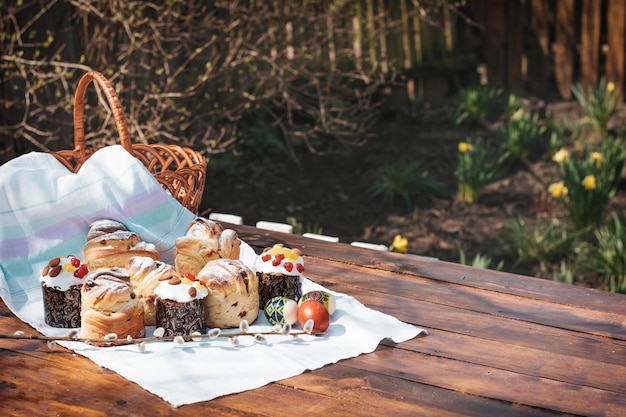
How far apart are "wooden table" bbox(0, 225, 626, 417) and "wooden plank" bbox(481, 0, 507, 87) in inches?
178

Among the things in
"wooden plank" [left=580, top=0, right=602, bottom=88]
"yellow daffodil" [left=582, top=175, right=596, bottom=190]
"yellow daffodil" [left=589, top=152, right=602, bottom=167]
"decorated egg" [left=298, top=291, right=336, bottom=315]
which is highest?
"wooden plank" [left=580, top=0, right=602, bottom=88]

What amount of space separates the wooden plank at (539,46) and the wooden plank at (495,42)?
0.23 meters

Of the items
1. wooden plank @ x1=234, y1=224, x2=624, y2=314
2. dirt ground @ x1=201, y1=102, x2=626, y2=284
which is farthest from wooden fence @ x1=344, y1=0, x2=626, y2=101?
wooden plank @ x1=234, y1=224, x2=624, y2=314

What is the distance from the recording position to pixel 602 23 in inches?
269

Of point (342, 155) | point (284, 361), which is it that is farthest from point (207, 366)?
point (342, 155)

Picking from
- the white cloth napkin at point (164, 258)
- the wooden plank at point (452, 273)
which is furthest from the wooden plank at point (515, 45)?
the white cloth napkin at point (164, 258)

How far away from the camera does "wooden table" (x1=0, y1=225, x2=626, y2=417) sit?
6.03 ft

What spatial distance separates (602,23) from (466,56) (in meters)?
1.07

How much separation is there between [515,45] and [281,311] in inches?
204

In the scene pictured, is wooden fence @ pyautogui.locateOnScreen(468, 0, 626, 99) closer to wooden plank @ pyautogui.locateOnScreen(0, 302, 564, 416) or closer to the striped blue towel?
the striped blue towel

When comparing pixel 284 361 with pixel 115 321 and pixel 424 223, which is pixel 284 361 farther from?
pixel 424 223

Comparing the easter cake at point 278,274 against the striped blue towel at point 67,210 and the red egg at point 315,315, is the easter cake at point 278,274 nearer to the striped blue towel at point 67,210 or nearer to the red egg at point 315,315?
the red egg at point 315,315

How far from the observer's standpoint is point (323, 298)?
2.28 meters

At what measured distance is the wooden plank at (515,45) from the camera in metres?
6.80
